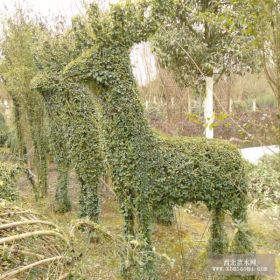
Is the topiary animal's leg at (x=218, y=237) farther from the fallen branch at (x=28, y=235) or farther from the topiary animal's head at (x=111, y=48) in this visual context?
the fallen branch at (x=28, y=235)

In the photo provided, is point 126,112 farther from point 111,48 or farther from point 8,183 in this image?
point 8,183

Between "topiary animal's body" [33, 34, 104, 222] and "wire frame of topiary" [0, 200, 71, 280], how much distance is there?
12.3 feet

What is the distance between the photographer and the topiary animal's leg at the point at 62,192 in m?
6.76

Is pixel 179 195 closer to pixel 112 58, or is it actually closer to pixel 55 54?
pixel 112 58

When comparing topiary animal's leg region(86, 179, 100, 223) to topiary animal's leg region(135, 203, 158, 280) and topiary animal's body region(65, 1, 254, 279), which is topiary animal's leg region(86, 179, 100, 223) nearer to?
topiary animal's body region(65, 1, 254, 279)

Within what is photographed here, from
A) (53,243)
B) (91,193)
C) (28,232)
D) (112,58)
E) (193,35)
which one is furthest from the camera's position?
(193,35)

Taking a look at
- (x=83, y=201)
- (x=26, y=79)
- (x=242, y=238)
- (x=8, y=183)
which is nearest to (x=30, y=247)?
(x=8, y=183)

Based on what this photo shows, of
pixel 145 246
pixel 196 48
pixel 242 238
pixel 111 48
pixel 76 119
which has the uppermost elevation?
pixel 196 48

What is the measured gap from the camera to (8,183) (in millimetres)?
3588

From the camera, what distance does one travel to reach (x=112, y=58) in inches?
134

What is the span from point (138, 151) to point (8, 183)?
164 cm

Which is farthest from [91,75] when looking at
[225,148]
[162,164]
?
[225,148]

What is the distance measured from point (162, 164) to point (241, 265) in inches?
65.9

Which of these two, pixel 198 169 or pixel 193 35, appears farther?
pixel 193 35
